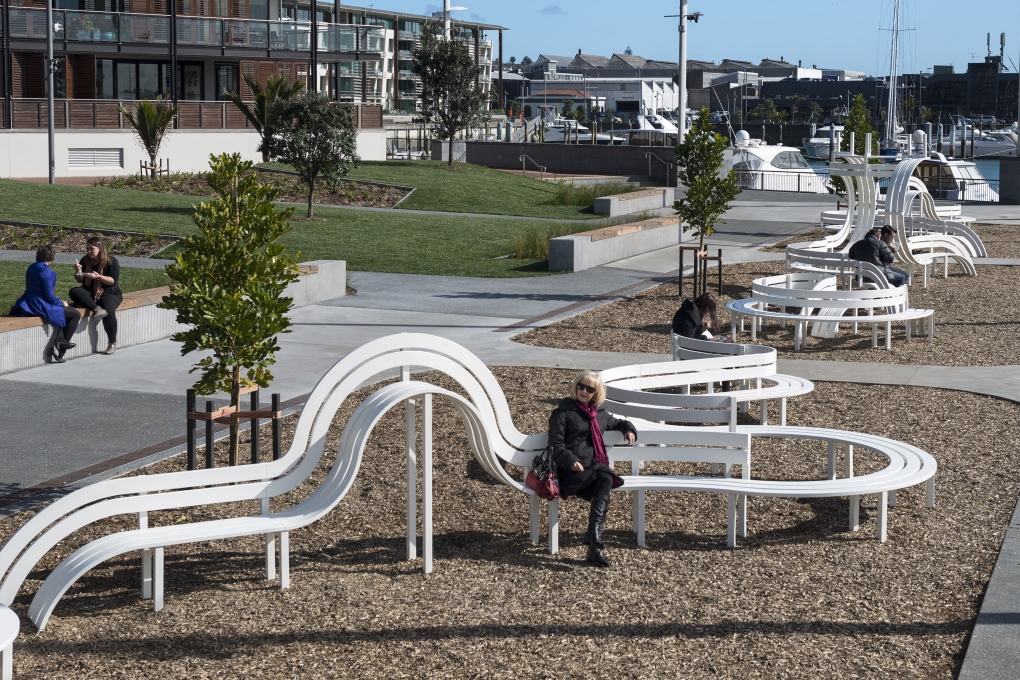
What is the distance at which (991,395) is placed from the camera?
482 inches

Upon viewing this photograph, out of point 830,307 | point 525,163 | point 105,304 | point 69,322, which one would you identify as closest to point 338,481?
point 69,322

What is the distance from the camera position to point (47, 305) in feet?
43.5

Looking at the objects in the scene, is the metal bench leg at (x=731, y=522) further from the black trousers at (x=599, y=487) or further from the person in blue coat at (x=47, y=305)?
the person in blue coat at (x=47, y=305)

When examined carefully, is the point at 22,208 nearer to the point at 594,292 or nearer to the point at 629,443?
the point at 594,292

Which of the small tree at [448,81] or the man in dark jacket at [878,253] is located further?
the small tree at [448,81]

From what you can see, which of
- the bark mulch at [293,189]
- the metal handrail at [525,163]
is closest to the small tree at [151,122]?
the bark mulch at [293,189]

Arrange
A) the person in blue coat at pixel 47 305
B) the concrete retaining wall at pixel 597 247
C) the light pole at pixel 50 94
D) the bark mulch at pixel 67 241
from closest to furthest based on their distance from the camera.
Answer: the person in blue coat at pixel 47 305 < the bark mulch at pixel 67 241 < the concrete retaining wall at pixel 597 247 < the light pole at pixel 50 94

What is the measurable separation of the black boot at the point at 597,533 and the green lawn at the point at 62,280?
943 cm

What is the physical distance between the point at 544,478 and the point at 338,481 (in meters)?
1.27

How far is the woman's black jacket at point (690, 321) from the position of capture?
12.4 metres

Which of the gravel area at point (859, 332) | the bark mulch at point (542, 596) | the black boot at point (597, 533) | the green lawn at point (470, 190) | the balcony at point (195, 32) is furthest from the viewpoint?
the balcony at point (195, 32)

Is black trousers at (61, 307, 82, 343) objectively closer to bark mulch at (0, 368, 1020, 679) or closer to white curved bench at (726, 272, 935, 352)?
bark mulch at (0, 368, 1020, 679)

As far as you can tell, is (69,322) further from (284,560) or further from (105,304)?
(284,560)

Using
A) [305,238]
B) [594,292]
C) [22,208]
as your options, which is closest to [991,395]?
[594,292]
